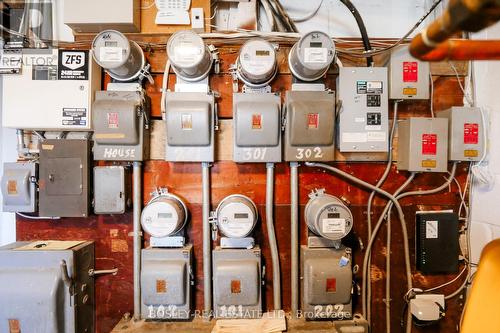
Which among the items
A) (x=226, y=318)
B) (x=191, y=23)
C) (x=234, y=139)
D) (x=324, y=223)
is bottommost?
(x=226, y=318)

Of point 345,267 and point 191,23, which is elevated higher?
point 191,23

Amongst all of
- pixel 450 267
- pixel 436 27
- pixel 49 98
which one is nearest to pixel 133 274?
pixel 49 98

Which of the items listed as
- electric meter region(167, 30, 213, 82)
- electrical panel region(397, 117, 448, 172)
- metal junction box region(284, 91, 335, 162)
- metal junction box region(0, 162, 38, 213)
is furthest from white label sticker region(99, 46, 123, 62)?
electrical panel region(397, 117, 448, 172)

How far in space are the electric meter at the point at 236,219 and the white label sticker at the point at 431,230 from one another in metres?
1.04

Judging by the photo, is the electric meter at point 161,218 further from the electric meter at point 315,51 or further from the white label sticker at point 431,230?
the white label sticker at point 431,230

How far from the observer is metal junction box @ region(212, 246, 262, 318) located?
1.43m

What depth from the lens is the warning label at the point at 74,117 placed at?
1.50 m

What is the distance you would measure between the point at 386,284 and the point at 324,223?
0.63 meters

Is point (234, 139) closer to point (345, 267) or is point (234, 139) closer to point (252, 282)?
point (252, 282)

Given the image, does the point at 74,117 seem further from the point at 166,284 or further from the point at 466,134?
the point at 466,134

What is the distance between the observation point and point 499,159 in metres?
1.50

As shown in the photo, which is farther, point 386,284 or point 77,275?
point 386,284

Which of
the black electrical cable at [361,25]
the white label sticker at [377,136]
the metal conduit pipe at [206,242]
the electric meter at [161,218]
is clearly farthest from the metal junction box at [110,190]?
the black electrical cable at [361,25]

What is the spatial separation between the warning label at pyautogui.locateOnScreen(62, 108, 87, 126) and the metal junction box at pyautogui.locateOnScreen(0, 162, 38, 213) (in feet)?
1.06
